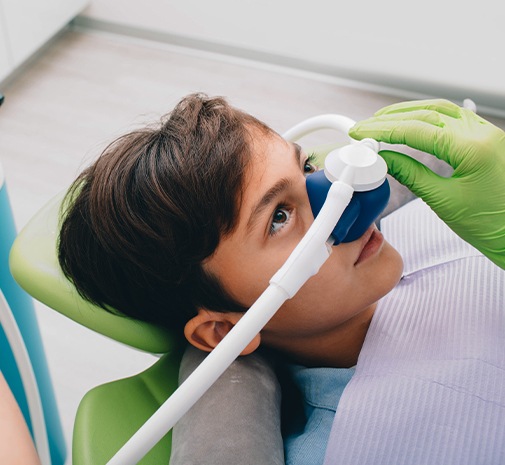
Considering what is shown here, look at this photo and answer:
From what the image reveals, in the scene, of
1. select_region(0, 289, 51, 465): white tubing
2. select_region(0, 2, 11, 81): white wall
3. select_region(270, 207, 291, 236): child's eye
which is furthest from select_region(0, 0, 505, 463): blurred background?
select_region(270, 207, 291, 236): child's eye

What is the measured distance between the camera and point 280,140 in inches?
40.9

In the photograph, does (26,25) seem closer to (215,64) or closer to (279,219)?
(215,64)

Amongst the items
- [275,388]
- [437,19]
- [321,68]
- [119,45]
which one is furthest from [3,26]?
[275,388]

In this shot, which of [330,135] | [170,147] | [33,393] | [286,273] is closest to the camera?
[286,273]

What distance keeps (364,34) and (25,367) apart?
204cm

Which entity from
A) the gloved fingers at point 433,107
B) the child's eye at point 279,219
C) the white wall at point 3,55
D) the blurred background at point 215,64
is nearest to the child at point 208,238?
the child's eye at point 279,219

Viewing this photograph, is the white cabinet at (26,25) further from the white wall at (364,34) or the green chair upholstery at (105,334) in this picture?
the green chair upholstery at (105,334)

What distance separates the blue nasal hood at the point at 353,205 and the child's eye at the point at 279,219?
4 cm

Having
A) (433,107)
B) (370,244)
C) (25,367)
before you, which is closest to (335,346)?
(370,244)

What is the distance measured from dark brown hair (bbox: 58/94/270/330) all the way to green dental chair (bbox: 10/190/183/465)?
3 cm

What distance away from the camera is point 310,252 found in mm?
771

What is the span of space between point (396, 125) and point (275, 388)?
471 millimetres

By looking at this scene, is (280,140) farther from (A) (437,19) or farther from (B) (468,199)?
(A) (437,19)

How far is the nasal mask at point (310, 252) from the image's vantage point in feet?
2.35
